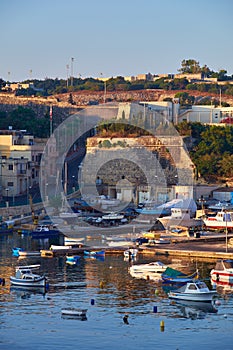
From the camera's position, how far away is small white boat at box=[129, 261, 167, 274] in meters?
36.4

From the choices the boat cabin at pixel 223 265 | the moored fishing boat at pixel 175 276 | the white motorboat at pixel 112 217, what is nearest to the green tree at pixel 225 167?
the white motorboat at pixel 112 217

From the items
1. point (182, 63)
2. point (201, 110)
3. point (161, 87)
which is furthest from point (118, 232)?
point (182, 63)

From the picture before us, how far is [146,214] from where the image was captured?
172 ft

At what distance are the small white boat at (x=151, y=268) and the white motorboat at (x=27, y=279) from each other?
376 centimetres

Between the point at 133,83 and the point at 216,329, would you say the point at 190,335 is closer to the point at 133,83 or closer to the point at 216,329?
the point at 216,329

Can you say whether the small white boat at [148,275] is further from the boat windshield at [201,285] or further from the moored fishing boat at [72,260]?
the moored fishing boat at [72,260]

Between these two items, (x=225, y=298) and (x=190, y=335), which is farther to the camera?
(x=225, y=298)

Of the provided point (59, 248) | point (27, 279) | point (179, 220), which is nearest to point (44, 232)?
point (59, 248)

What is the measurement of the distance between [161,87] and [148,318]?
7007 cm

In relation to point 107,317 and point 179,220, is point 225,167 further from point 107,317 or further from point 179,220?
point 107,317

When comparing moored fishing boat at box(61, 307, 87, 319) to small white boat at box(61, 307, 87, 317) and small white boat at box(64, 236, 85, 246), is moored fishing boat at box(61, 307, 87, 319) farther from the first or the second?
small white boat at box(64, 236, 85, 246)

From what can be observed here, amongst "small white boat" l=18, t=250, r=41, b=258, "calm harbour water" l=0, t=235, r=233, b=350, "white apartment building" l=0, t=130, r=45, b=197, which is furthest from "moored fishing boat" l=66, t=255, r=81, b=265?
"white apartment building" l=0, t=130, r=45, b=197

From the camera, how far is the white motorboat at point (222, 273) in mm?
35044

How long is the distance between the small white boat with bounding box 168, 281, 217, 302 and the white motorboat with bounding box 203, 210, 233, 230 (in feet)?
50.2
